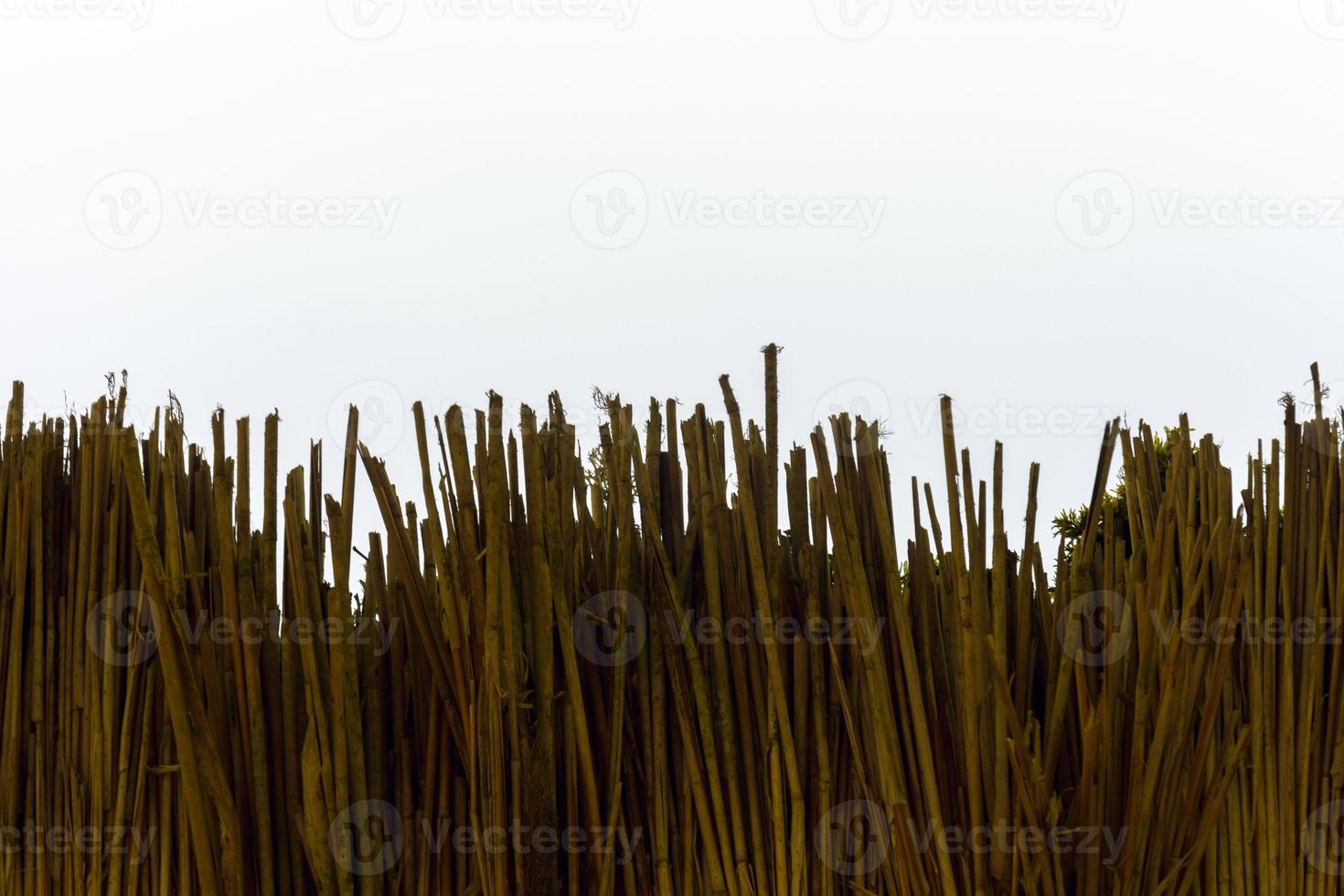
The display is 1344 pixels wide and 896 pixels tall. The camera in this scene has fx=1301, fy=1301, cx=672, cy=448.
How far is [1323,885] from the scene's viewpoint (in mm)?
1958

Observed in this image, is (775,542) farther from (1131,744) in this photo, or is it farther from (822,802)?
(1131,744)

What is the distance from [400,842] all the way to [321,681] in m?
0.26

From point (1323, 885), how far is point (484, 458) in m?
1.41

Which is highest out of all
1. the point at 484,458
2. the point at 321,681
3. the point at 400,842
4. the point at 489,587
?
the point at 484,458

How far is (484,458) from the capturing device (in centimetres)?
190

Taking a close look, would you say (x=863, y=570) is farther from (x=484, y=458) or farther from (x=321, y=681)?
(x=321, y=681)

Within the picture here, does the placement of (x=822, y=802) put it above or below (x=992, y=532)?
below

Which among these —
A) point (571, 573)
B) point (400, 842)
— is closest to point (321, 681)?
point (400, 842)

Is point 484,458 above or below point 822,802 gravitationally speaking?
above

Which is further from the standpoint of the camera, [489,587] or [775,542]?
[775,542]

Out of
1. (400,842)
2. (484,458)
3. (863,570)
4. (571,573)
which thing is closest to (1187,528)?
(863,570)

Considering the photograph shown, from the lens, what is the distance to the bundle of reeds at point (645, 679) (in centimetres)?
186

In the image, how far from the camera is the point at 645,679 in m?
1.93

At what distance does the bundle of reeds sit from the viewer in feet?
6.09
